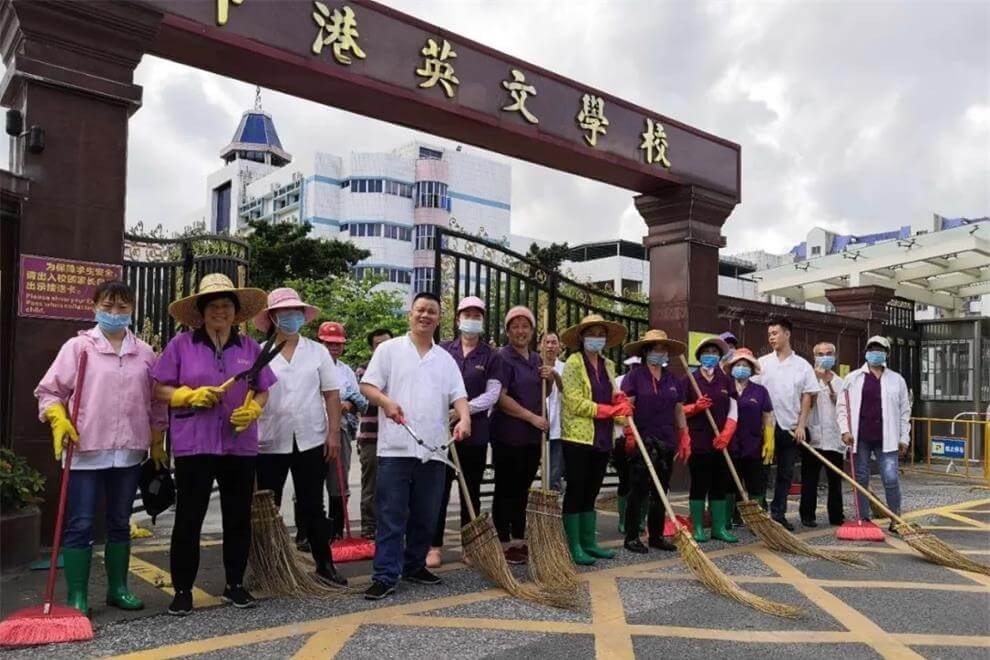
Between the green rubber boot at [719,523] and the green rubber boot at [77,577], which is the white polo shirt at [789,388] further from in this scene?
the green rubber boot at [77,577]

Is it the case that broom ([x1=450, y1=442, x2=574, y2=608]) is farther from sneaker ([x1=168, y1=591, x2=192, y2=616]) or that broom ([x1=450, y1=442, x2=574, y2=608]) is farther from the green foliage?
the green foliage

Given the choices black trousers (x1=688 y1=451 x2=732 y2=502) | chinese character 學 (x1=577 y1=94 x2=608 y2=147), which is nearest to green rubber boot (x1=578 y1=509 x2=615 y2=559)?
black trousers (x1=688 y1=451 x2=732 y2=502)

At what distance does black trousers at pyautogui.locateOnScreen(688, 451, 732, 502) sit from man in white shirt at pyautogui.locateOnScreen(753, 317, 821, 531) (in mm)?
906

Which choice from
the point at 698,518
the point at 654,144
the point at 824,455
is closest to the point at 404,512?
the point at 698,518

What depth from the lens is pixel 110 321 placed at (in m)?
4.07

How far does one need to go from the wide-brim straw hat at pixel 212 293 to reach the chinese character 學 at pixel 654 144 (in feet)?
17.2

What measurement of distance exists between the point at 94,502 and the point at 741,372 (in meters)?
4.94

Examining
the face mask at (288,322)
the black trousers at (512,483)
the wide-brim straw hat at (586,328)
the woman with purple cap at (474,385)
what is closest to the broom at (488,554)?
the woman with purple cap at (474,385)

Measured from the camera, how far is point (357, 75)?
6422mm

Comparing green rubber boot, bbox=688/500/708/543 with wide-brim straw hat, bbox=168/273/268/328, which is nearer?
wide-brim straw hat, bbox=168/273/268/328

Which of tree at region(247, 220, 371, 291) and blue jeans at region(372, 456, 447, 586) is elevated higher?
tree at region(247, 220, 371, 291)

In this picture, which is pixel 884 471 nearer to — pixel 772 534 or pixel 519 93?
pixel 772 534

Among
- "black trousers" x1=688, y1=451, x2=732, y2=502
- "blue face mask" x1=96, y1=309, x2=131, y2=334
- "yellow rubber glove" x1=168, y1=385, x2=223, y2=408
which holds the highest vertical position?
"blue face mask" x1=96, y1=309, x2=131, y2=334

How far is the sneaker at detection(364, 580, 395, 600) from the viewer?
14.4 feet
